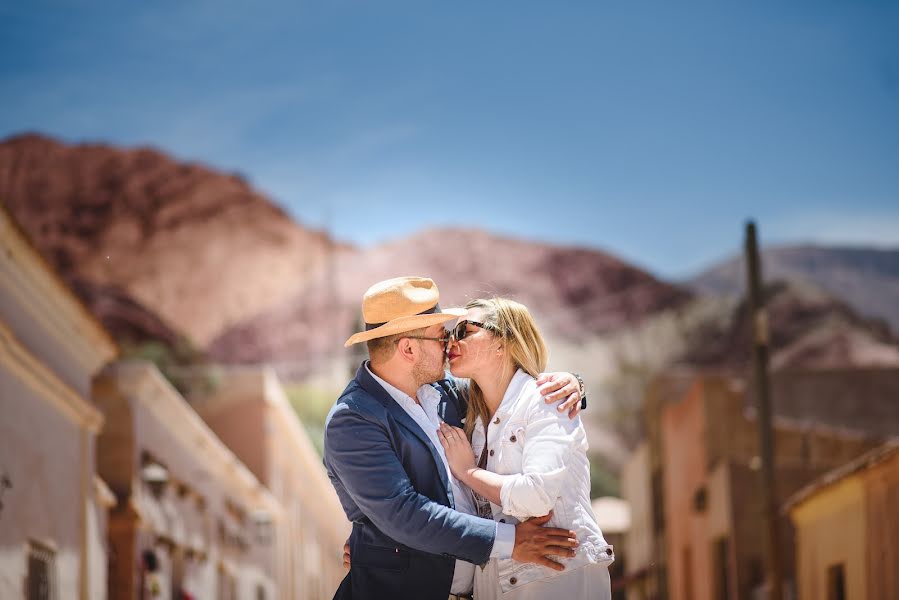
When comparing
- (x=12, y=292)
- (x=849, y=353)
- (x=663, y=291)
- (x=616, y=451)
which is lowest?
(x=12, y=292)

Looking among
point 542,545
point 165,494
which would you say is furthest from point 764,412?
point 542,545

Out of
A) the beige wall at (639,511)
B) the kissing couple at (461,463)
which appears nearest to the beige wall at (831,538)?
the kissing couple at (461,463)

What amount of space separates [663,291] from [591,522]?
91.3 meters

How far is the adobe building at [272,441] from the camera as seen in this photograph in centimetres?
2636

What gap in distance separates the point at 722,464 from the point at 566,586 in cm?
1514

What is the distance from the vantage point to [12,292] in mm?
10086

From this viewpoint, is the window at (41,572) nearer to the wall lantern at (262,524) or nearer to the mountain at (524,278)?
the wall lantern at (262,524)

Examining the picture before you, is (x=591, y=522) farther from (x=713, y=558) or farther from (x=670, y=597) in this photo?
(x=670, y=597)

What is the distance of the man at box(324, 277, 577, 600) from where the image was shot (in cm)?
502

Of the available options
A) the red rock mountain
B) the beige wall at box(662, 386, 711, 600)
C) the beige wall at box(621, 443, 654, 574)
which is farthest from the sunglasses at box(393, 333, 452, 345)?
the red rock mountain

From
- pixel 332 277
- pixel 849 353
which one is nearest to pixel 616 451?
pixel 849 353

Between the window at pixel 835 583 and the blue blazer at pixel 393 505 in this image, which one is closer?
the blue blazer at pixel 393 505

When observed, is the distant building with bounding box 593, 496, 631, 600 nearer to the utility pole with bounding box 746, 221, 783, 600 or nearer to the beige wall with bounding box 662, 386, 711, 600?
the beige wall with bounding box 662, 386, 711, 600

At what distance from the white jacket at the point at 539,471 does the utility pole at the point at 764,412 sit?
11147mm
